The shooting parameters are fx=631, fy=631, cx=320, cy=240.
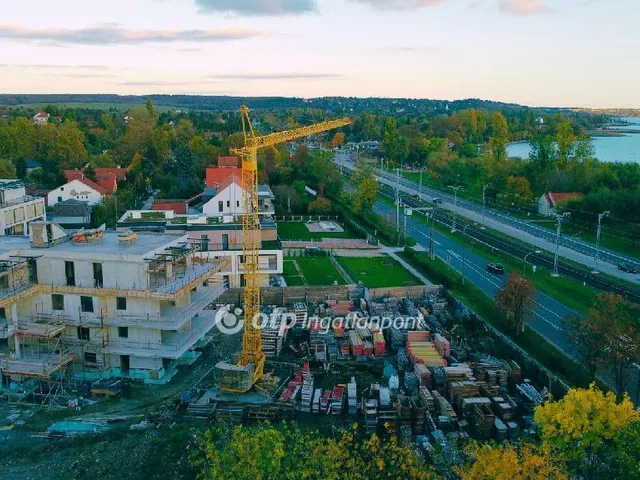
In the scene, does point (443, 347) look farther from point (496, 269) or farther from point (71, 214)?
point (71, 214)

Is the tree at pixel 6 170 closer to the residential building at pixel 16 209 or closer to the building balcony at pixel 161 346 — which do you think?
the residential building at pixel 16 209

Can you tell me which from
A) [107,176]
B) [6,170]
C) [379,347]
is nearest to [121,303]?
[379,347]

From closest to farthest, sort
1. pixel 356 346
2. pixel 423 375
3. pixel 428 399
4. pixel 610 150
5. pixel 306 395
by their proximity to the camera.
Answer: pixel 428 399
pixel 306 395
pixel 423 375
pixel 356 346
pixel 610 150

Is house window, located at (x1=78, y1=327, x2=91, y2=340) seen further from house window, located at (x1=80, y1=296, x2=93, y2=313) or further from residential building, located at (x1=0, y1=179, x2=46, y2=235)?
residential building, located at (x1=0, y1=179, x2=46, y2=235)

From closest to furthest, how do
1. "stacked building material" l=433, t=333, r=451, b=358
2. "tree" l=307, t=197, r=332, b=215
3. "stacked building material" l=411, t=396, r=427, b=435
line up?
"stacked building material" l=411, t=396, r=427, b=435
"stacked building material" l=433, t=333, r=451, b=358
"tree" l=307, t=197, r=332, b=215

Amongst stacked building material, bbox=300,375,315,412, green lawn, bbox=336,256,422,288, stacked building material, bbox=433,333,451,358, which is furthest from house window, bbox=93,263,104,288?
green lawn, bbox=336,256,422,288

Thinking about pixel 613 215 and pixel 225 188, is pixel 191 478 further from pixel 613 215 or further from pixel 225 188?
pixel 613 215

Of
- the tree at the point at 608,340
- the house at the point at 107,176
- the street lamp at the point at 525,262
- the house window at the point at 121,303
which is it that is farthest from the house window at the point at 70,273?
the house at the point at 107,176
